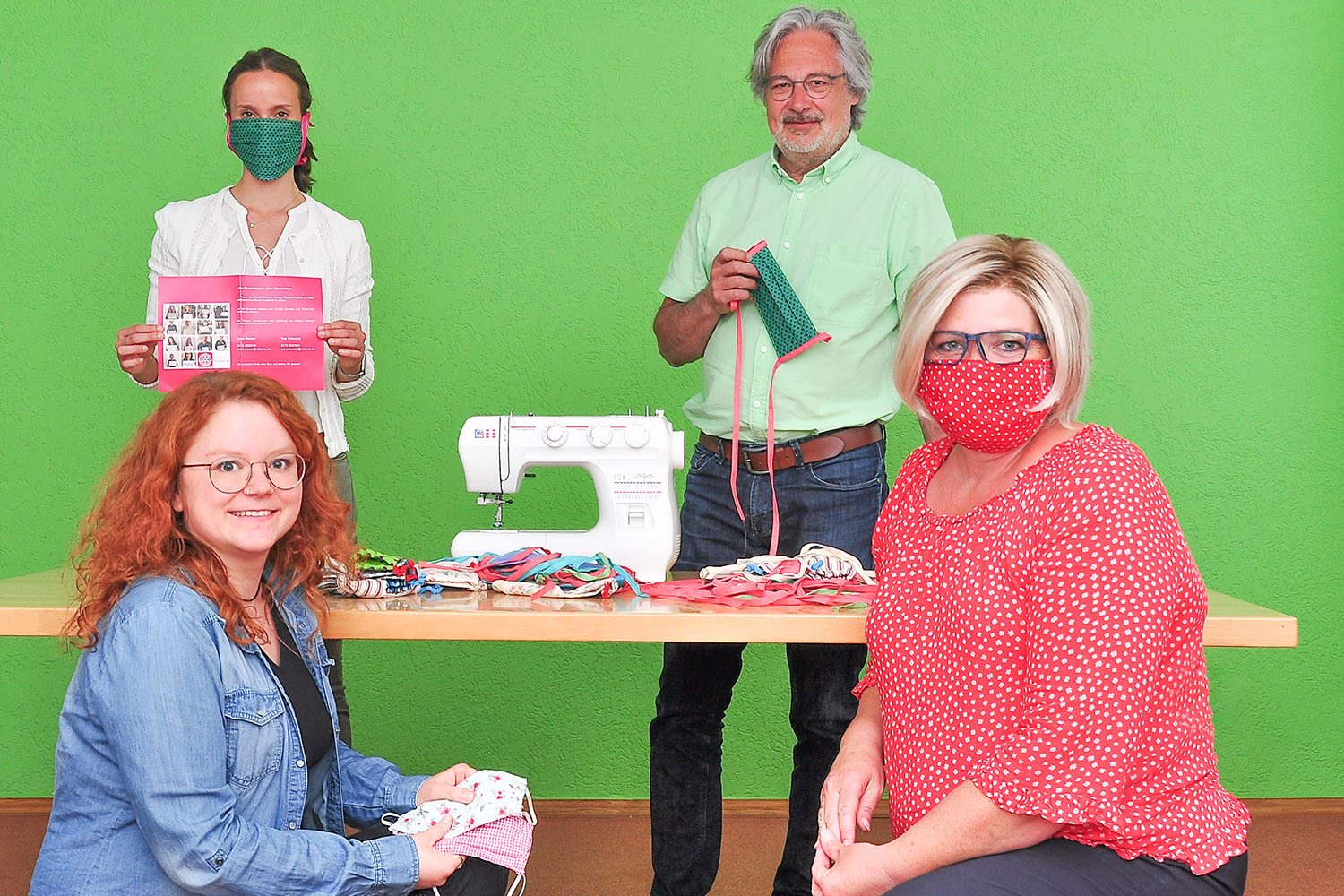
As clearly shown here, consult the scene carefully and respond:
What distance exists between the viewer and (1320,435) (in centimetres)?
346

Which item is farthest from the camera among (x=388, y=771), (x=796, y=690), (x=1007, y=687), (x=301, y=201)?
(x=301, y=201)

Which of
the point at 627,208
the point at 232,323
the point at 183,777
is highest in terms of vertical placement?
the point at 627,208

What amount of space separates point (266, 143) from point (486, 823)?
1.52m

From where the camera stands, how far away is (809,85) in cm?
254

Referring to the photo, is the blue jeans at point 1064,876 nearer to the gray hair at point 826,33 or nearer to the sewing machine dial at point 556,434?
the sewing machine dial at point 556,434

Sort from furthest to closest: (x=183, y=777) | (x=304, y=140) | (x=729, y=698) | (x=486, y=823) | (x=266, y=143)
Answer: (x=304, y=140)
(x=266, y=143)
(x=729, y=698)
(x=486, y=823)
(x=183, y=777)

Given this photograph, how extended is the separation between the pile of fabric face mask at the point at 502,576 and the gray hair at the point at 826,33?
1.09m

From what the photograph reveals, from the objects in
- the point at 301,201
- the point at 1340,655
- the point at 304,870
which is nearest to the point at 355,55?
the point at 301,201

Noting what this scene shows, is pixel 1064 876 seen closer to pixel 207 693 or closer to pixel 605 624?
pixel 605 624

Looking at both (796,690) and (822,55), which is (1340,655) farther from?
(822,55)

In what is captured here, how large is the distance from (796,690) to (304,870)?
1.11 metres

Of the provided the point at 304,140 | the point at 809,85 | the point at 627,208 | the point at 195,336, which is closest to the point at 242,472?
the point at 195,336

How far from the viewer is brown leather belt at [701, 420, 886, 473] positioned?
2.52 metres

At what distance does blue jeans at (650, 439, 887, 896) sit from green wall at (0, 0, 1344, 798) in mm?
1018
